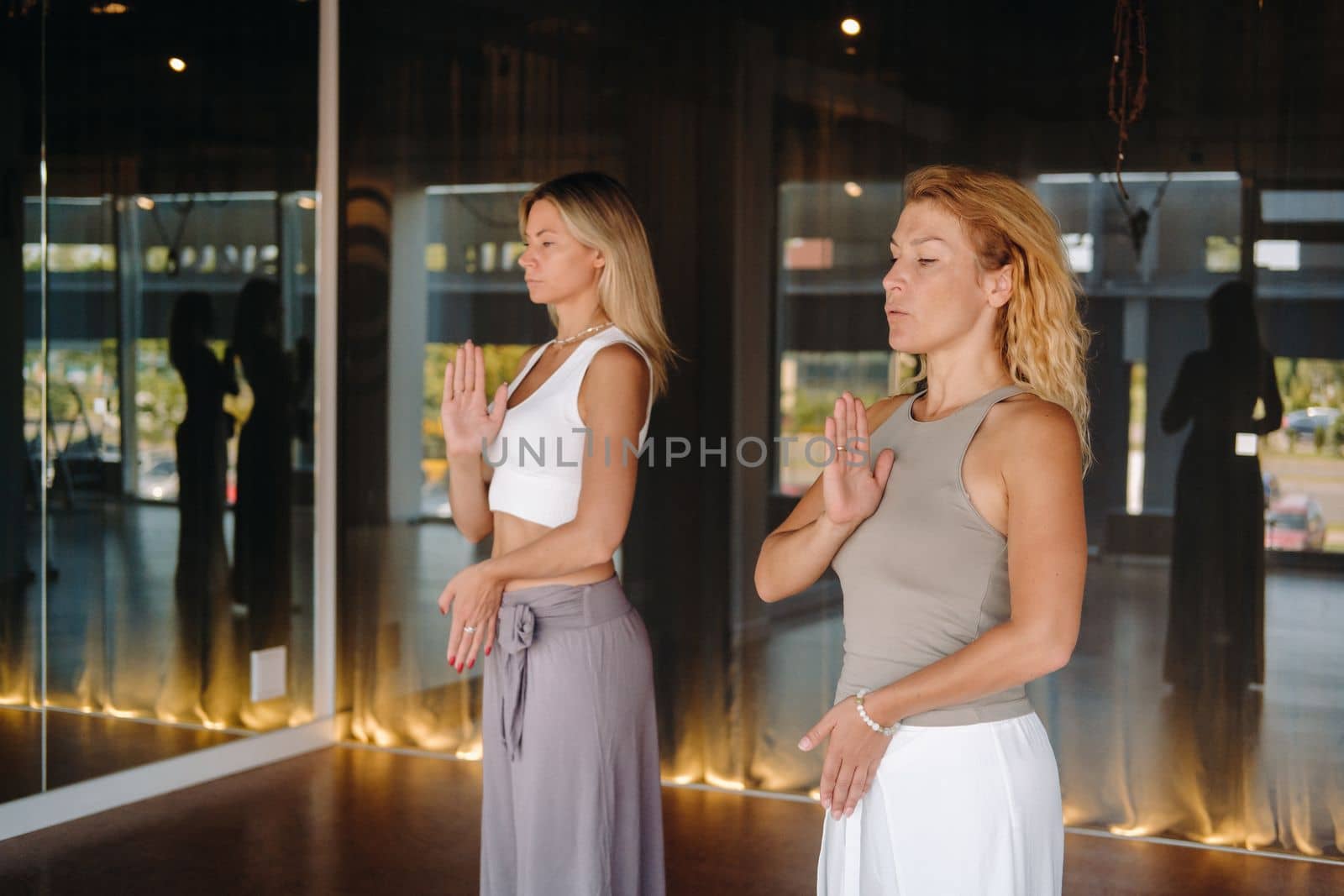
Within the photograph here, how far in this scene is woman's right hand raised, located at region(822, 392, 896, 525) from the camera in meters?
1.49

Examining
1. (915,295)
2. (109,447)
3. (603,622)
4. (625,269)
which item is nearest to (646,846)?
(603,622)

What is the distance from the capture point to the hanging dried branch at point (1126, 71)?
11.3ft

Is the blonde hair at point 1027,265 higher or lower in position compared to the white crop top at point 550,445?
higher

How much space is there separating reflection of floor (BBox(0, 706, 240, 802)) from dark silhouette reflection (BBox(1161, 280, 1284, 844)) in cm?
286

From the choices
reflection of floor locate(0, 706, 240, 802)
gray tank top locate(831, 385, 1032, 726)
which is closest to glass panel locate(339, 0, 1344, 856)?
reflection of floor locate(0, 706, 240, 802)

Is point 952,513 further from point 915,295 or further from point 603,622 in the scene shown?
point 603,622

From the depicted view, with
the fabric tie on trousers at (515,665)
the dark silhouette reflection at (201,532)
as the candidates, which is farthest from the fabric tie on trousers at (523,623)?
the dark silhouette reflection at (201,532)

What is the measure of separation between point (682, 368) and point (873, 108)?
0.91 meters

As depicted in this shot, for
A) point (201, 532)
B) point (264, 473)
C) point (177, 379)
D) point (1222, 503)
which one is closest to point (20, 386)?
point (177, 379)

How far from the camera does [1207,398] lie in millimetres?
3541

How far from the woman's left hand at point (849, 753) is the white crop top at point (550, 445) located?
0.75 meters

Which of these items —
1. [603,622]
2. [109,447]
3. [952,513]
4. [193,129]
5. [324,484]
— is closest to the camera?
[952,513]
